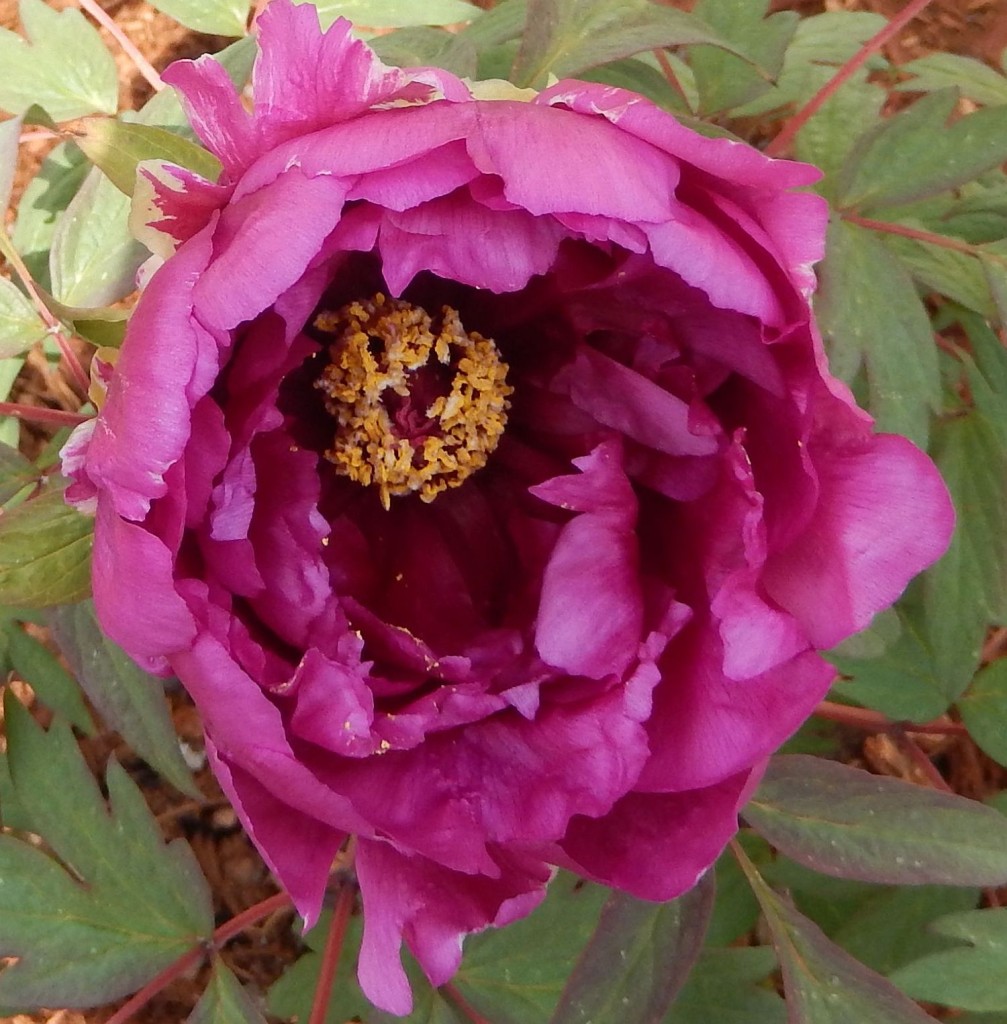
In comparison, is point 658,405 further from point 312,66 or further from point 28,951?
point 28,951

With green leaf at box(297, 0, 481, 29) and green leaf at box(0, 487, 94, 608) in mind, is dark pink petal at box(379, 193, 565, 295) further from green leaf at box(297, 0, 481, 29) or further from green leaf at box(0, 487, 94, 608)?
green leaf at box(297, 0, 481, 29)

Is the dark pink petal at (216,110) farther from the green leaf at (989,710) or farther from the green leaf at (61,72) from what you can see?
the green leaf at (989,710)

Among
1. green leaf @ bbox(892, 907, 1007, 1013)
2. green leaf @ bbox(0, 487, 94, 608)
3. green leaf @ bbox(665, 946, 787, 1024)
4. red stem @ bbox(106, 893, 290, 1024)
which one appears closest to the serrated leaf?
green leaf @ bbox(892, 907, 1007, 1013)

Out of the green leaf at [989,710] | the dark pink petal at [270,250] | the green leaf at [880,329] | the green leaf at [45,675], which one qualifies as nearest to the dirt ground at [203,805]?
the green leaf at [45,675]

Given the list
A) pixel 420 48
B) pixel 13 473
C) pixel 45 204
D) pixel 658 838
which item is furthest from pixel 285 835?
pixel 45 204

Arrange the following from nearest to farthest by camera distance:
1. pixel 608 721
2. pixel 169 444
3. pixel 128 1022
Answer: pixel 169 444 < pixel 608 721 < pixel 128 1022

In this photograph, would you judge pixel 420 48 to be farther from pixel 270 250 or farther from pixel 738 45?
pixel 270 250

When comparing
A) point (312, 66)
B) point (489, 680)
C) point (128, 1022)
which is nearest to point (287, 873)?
point (489, 680)
